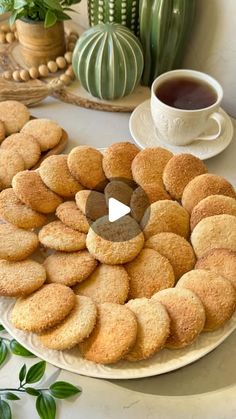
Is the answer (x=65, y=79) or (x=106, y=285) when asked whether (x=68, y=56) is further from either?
(x=106, y=285)

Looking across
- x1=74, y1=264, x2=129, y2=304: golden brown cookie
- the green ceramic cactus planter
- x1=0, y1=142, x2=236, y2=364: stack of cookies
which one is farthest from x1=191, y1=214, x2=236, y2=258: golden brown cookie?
the green ceramic cactus planter

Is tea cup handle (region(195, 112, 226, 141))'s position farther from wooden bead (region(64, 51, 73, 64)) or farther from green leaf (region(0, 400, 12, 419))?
green leaf (region(0, 400, 12, 419))

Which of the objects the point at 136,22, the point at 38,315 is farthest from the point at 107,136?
the point at 38,315

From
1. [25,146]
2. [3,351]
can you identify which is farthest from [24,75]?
[3,351]

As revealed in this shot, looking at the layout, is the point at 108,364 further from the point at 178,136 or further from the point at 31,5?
the point at 31,5

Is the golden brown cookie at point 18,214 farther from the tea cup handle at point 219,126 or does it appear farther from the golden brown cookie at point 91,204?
the tea cup handle at point 219,126

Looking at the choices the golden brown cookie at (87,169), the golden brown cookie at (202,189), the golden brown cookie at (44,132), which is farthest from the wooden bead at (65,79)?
the golden brown cookie at (202,189)
